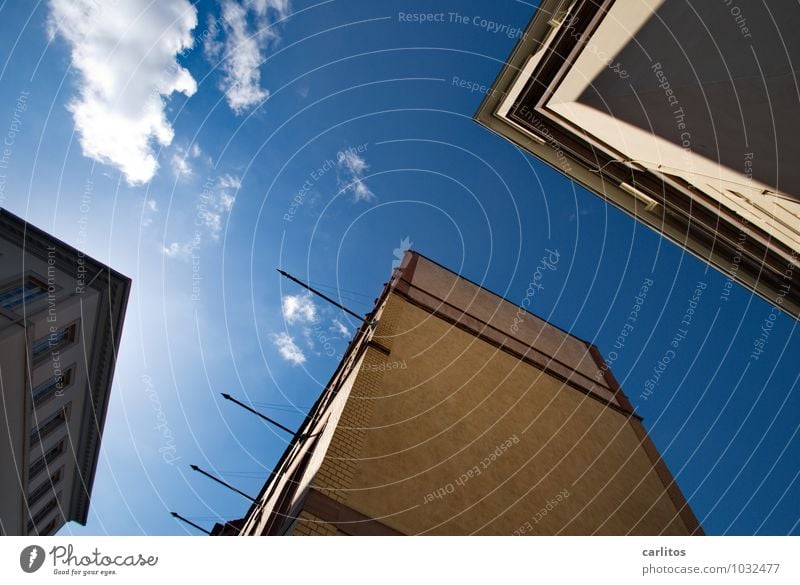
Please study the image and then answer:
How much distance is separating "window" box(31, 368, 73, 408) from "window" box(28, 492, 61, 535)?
9.84 meters

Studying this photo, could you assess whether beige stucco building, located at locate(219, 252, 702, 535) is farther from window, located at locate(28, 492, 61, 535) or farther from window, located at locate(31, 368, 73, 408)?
window, located at locate(28, 492, 61, 535)

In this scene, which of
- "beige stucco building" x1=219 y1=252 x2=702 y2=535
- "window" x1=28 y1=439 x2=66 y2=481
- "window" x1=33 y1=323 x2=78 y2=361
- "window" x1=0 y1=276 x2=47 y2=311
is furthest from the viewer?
"window" x1=28 y1=439 x2=66 y2=481

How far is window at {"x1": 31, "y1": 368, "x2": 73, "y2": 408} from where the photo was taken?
22480 mm

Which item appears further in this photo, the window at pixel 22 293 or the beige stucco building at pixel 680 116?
the window at pixel 22 293

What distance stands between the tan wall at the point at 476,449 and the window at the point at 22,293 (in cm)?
1873

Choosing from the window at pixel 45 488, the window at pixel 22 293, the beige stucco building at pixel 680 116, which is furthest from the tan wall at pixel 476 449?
the window at pixel 45 488

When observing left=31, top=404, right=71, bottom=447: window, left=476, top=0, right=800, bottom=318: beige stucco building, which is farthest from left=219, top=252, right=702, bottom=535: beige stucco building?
left=31, top=404, right=71, bottom=447: window

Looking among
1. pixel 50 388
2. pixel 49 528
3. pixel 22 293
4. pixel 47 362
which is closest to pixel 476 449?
pixel 22 293

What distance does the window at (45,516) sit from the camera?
26.9 metres

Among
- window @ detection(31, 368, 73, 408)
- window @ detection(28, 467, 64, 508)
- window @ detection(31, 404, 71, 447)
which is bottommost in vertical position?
window @ detection(28, 467, 64, 508)

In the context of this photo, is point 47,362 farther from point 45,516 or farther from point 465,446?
point 465,446

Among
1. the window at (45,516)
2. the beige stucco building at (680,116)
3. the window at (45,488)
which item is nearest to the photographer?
the beige stucco building at (680,116)

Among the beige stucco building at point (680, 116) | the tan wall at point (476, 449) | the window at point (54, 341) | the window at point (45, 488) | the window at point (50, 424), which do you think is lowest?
the tan wall at point (476, 449)

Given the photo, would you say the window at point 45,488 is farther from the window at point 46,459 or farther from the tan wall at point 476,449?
the tan wall at point 476,449
